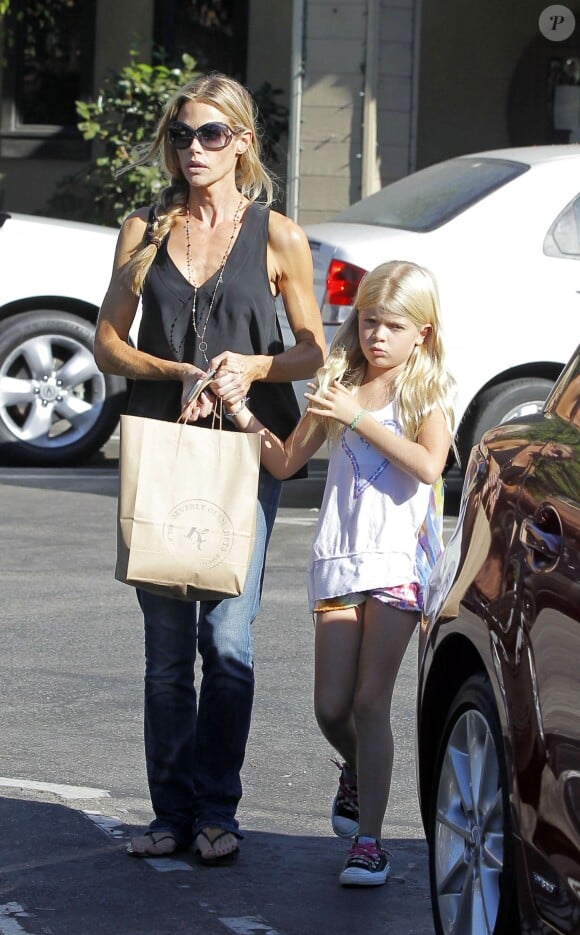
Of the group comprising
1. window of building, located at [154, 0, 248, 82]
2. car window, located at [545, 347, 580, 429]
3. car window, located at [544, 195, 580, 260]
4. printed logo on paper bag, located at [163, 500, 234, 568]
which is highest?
window of building, located at [154, 0, 248, 82]

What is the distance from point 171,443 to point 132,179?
11.0m

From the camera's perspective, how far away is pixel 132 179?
14766 mm

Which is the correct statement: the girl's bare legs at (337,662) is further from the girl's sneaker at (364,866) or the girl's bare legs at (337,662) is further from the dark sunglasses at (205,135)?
the dark sunglasses at (205,135)

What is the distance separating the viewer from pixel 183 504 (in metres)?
4.01

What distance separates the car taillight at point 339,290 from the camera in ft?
28.6

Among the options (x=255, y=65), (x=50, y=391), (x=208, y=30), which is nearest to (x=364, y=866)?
(x=50, y=391)

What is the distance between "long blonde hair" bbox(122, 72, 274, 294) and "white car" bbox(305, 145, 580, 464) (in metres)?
4.31

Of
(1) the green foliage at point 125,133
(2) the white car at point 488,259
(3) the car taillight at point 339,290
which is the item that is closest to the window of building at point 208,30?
(1) the green foliage at point 125,133

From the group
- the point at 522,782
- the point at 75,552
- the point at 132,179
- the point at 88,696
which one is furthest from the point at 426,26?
the point at 522,782

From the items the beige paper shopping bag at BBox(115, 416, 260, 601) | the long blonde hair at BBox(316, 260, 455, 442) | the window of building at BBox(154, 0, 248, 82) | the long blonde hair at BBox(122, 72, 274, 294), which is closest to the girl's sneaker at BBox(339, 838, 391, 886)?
the beige paper shopping bag at BBox(115, 416, 260, 601)

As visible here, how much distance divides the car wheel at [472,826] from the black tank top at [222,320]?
1.08 meters

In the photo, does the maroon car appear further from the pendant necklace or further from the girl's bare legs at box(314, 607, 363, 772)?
the pendant necklace

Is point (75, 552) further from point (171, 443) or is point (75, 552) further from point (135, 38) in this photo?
point (135, 38)

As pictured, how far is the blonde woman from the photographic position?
4258mm
